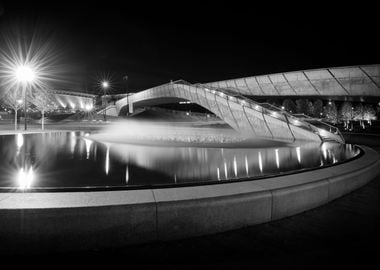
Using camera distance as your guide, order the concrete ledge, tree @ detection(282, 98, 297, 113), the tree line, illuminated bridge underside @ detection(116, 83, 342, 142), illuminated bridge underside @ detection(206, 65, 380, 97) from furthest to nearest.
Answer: the tree line, tree @ detection(282, 98, 297, 113), illuminated bridge underside @ detection(206, 65, 380, 97), illuminated bridge underside @ detection(116, 83, 342, 142), the concrete ledge

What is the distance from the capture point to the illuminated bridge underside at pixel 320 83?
95.8ft

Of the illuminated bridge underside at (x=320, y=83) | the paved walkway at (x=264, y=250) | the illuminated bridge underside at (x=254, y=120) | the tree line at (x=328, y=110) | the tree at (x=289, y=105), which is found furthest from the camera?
the tree line at (x=328, y=110)

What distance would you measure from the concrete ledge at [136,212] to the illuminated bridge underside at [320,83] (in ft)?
102

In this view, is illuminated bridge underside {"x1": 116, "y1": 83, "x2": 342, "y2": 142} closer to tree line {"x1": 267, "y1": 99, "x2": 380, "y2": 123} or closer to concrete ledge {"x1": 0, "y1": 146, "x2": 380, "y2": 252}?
concrete ledge {"x1": 0, "y1": 146, "x2": 380, "y2": 252}

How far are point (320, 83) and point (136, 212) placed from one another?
35.5 m

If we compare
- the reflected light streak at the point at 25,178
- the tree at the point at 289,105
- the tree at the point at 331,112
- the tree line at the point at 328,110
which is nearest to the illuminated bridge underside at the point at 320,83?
the tree line at the point at 328,110

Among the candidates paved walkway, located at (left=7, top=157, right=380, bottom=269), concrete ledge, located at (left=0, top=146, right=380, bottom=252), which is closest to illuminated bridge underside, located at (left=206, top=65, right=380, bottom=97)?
paved walkway, located at (left=7, top=157, right=380, bottom=269)

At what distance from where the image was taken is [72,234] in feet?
10.5

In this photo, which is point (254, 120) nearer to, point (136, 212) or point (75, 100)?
point (136, 212)

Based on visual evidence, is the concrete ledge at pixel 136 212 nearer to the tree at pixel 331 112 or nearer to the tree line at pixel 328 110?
the tree line at pixel 328 110

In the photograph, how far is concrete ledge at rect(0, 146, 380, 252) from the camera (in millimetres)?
3156

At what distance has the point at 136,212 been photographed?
133 inches

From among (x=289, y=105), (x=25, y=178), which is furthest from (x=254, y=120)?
(x=289, y=105)

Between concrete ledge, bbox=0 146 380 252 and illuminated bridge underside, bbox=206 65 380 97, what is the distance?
31229mm
